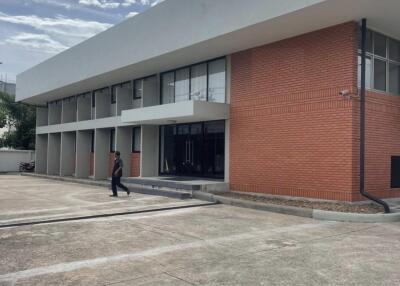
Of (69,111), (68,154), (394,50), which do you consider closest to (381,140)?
(394,50)

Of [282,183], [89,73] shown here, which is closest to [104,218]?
[282,183]

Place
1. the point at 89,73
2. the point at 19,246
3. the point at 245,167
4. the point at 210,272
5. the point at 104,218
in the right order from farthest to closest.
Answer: the point at 89,73 → the point at 245,167 → the point at 104,218 → the point at 19,246 → the point at 210,272

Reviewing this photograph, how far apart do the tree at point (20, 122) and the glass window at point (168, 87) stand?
2395cm

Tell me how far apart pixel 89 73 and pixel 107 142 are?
4.42 metres

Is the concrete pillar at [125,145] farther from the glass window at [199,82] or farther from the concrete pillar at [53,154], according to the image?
the concrete pillar at [53,154]

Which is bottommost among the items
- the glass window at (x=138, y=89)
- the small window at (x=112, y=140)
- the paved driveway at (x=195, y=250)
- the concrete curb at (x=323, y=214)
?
the paved driveway at (x=195, y=250)

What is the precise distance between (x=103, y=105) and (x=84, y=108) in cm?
258

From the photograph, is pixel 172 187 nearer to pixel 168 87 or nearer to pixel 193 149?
pixel 193 149

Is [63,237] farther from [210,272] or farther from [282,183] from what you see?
[282,183]

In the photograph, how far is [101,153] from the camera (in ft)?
83.4

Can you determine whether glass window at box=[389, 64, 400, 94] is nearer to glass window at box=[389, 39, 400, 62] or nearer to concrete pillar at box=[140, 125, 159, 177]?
glass window at box=[389, 39, 400, 62]

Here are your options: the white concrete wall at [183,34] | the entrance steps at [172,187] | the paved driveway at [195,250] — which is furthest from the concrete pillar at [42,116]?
the paved driveway at [195,250]

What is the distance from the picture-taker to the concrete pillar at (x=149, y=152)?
70.3ft

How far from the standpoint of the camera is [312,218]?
37.6 ft
